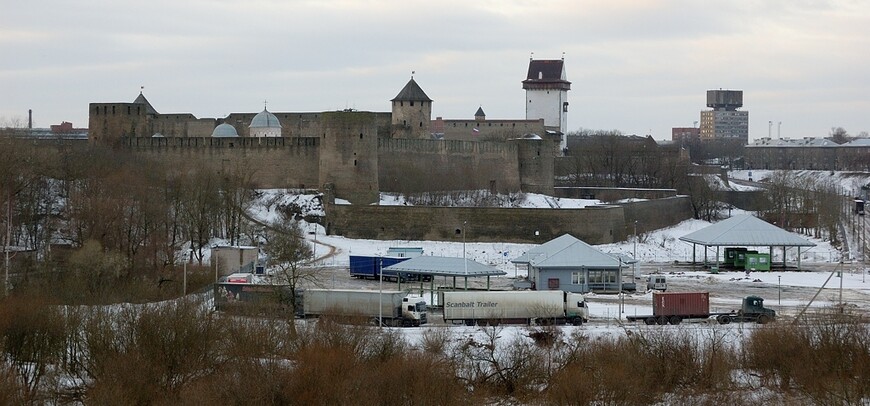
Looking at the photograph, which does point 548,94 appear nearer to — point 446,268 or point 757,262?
point 757,262

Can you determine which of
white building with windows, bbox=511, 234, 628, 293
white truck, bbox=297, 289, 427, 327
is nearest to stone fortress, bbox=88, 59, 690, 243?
white building with windows, bbox=511, 234, 628, 293

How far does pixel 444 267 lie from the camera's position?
3712 cm

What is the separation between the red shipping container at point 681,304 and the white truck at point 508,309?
1881 mm

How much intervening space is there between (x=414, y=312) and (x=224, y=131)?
32.6 m

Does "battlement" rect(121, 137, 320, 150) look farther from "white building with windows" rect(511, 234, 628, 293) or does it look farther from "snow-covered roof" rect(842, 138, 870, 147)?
"snow-covered roof" rect(842, 138, 870, 147)

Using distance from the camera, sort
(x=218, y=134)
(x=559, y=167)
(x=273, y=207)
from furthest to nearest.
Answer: (x=559, y=167) → (x=218, y=134) → (x=273, y=207)

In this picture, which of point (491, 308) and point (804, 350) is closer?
point (804, 350)

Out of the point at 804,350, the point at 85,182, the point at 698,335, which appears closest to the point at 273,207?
the point at 85,182

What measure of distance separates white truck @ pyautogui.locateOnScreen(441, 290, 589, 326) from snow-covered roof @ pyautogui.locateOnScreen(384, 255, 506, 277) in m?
5.21

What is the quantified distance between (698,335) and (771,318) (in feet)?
8.83

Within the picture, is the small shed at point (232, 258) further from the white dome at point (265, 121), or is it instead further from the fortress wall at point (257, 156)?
the white dome at point (265, 121)

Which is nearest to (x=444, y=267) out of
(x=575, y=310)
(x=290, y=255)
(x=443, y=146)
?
(x=290, y=255)

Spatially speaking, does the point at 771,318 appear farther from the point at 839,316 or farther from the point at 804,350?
the point at 804,350

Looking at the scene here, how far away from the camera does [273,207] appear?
5181cm
